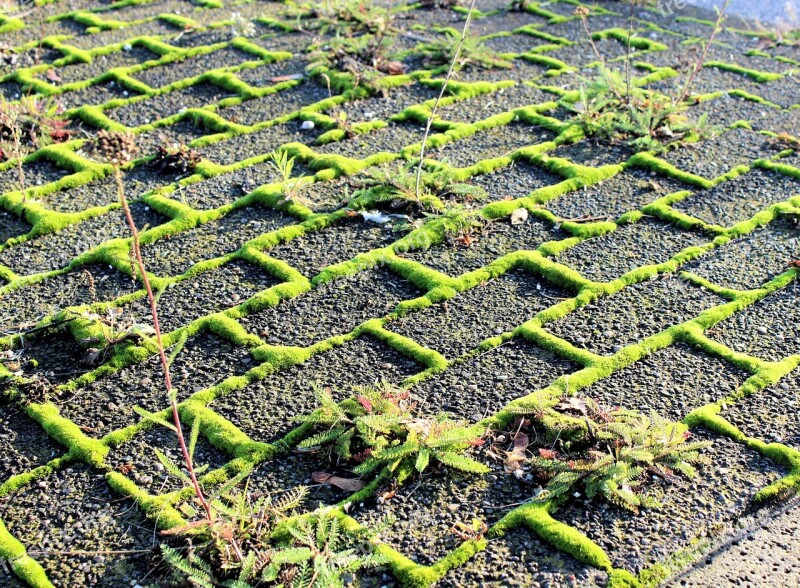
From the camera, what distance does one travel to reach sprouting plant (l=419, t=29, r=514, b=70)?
698cm

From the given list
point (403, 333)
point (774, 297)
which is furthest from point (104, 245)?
point (774, 297)

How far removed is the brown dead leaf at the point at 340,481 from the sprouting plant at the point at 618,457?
2.13 feet

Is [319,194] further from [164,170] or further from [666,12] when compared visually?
[666,12]

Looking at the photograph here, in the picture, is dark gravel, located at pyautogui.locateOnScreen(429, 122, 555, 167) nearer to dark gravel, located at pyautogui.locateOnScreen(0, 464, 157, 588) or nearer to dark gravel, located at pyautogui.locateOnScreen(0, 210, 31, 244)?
Result: dark gravel, located at pyautogui.locateOnScreen(0, 210, 31, 244)

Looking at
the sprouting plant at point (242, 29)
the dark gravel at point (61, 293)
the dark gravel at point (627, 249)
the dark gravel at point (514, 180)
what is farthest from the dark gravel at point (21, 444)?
the sprouting plant at point (242, 29)

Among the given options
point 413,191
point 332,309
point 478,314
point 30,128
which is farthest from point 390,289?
point 30,128

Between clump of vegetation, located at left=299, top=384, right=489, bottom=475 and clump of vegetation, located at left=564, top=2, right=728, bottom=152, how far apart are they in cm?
301

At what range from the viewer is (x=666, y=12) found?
8438mm

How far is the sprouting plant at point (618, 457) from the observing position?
3355mm

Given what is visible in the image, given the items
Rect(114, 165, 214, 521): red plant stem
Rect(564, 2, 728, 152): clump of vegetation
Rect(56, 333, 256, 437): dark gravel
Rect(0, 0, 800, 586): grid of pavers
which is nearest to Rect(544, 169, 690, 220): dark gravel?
Rect(0, 0, 800, 586): grid of pavers

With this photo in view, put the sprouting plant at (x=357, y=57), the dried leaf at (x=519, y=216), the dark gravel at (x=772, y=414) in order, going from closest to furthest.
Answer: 1. the dark gravel at (x=772, y=414)
2. the dried leaf at (x=519, y=216)
3. the sprouting plant at (x=357, y=57)

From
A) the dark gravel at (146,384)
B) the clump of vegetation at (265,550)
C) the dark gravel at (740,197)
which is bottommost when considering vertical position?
the dark gravel at (146,384)

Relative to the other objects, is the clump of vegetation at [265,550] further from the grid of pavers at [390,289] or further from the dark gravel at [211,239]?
the dark gravel at [211,239]

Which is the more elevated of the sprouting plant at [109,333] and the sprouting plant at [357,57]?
the sprouting plant at [357,57]
